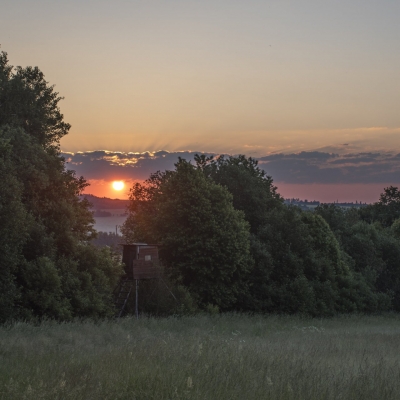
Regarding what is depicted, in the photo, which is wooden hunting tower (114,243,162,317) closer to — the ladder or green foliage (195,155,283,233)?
the ladder

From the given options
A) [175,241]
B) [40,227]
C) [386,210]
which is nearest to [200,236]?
[175,241]

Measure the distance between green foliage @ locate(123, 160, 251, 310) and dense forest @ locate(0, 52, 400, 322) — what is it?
0.28ft

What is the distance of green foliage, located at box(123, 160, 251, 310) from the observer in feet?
137

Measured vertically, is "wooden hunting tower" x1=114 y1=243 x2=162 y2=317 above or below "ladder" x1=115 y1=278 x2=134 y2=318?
above

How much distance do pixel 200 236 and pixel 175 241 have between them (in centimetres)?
193

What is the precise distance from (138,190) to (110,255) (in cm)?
2093

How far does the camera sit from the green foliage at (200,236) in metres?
41.7

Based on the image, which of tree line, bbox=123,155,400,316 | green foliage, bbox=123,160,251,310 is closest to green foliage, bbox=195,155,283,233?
tree line, bbox=123,155,400,316

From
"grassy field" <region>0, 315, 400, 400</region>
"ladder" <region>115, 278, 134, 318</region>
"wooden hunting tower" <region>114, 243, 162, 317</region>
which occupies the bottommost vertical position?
"ladder" <region>115, 278, 134, 318</region>

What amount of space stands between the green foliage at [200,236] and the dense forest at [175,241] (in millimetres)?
86

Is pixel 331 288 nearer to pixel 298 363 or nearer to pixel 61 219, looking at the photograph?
pixel 61 219

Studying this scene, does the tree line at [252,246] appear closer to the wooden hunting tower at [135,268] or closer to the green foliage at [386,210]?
the wooden hunting tower at [135,268]

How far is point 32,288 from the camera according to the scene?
98.0ft

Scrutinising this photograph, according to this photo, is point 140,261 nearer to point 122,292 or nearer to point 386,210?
point 122,292
